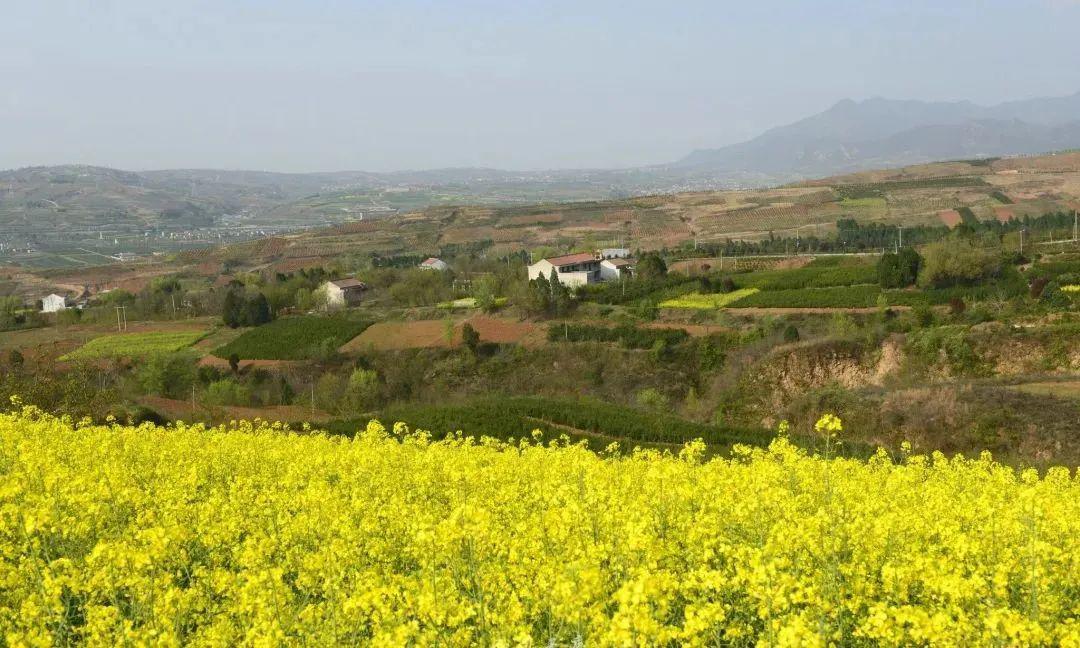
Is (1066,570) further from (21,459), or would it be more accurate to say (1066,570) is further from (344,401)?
(344,401)

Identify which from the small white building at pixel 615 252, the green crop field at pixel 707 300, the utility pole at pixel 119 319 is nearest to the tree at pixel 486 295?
the green crop field at pixel 707 300

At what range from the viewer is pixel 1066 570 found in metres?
8.99

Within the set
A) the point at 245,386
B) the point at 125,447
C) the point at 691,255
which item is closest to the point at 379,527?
the point at 125,447

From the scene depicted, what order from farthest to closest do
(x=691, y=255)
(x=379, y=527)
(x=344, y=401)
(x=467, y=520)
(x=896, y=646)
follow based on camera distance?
(x=691, y=255), (x=344, y=401), (x=379, y=527), (x=467, y=520), (x=896, y=646)

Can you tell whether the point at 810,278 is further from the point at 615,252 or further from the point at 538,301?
the point at 615,252

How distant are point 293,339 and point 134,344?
1445 cm

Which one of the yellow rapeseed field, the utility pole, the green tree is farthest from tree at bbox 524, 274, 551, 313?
the yellow rapeseed field

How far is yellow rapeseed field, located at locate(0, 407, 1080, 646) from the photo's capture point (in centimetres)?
659

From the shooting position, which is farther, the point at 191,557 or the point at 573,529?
the point at 191,557

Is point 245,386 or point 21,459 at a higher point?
point 21,459

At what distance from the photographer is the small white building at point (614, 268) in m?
94.3

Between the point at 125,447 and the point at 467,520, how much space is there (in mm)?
12473

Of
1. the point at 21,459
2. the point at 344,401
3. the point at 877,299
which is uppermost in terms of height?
the point at 21,459

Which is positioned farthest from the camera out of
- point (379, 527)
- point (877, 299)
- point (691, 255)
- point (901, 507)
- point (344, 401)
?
point (691, 255)
